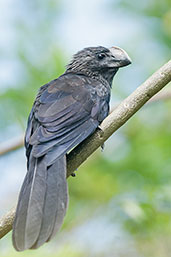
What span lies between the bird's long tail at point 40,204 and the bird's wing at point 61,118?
8 cm

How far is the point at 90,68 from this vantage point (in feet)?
16.6

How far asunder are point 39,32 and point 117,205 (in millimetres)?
3243

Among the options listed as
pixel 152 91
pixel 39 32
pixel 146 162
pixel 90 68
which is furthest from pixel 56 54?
pixel 152 91

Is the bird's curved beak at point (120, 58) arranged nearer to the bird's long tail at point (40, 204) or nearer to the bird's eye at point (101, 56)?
the bird's eye at point (101, 56)

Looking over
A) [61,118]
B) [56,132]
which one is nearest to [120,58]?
[61,118]

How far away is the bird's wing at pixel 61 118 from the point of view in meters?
3.66

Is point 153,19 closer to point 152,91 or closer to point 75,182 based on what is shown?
point 75,182

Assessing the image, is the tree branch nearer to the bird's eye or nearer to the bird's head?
the bird's head

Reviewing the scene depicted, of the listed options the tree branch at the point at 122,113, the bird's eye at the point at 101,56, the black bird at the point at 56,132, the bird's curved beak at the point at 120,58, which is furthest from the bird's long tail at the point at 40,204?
the bird's eye at the point at 101,56

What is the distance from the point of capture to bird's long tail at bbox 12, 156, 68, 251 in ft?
9.76

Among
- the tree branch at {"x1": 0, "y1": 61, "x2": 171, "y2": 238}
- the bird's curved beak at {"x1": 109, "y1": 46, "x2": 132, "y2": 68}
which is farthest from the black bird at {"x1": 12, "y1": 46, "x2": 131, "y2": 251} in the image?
the tree branch at {"x1": 0, "y1": 61, "x2": 171, "y2": 238}

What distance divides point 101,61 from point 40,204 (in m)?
2.17

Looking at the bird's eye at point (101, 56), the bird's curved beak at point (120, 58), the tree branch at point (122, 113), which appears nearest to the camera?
the tree branch at point (122, 113)

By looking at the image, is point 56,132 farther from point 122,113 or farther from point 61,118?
point 122,113
